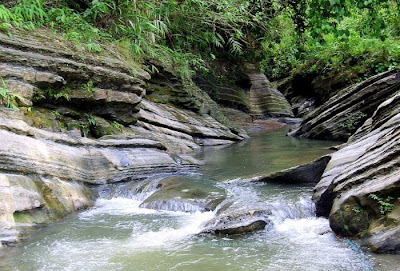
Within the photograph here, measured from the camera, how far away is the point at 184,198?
561cm

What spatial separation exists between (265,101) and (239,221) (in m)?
15.6

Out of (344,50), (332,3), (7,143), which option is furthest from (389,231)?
(344,50)

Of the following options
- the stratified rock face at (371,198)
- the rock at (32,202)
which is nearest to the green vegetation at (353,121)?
the stratified rock face at (371,198)

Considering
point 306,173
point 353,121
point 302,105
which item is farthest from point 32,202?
point 302,105

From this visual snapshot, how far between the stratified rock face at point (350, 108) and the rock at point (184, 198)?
21.5 feet

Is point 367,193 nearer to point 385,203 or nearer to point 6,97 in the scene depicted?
point 385,203

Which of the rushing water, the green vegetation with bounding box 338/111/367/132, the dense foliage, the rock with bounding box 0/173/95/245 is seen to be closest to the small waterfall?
the rushing water

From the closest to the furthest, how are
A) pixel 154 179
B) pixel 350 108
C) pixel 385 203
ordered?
1. pixel 385 203
2. pixel 154 179
3. pixel 350 108

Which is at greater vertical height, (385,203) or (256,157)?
(256,157)

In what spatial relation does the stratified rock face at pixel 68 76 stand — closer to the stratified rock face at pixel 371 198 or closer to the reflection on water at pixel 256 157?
the reflection on water at pixel 256 157

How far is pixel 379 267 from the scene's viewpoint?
3.18 meters

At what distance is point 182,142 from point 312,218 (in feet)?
21.1

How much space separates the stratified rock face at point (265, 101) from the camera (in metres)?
19.1

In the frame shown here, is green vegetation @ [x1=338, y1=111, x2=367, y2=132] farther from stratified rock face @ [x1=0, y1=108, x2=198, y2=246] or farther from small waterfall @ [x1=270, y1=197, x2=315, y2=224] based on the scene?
small waterfall @ [x1=270, y1=197, x2=315, y2=224]
